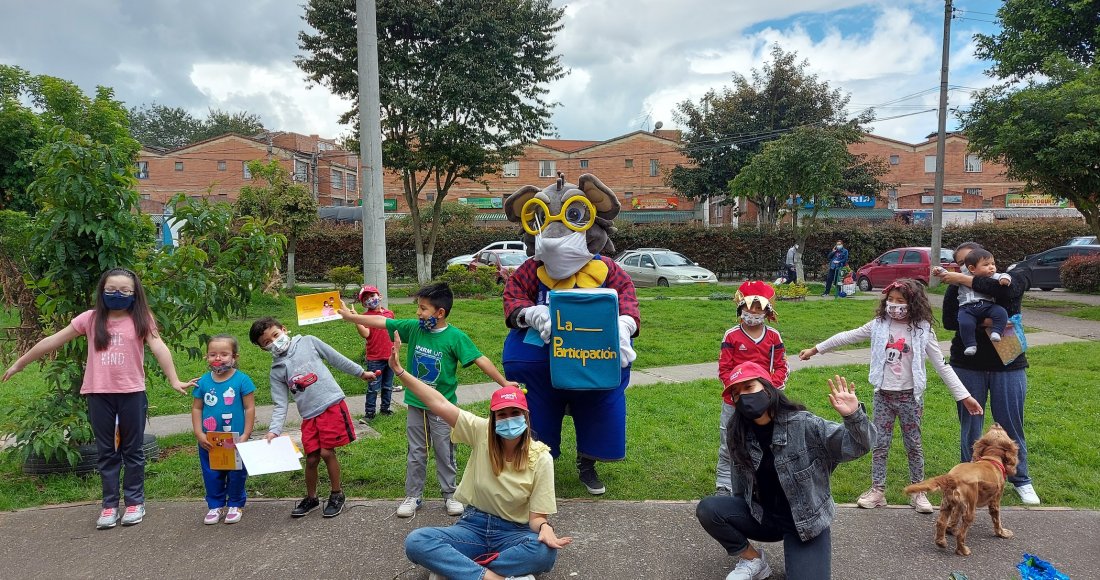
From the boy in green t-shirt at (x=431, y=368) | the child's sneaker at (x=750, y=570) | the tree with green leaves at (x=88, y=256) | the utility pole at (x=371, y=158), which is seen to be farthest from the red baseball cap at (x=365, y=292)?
the child's sneaker at (x=750, y=570)

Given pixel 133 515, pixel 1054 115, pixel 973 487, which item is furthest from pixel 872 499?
pixel 1054 115

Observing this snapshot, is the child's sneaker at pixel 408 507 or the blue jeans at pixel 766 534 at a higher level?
the blue jeans at pixel 766 534

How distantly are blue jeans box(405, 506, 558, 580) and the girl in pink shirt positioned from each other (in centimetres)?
211

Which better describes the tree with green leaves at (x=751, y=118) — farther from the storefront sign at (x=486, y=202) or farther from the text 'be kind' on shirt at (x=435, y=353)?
the text 'be kind' on shirt at (x=435, y=353)

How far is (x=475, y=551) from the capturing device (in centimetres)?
350

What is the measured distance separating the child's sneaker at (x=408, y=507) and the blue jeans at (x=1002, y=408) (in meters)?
3.70

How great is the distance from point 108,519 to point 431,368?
221 cm

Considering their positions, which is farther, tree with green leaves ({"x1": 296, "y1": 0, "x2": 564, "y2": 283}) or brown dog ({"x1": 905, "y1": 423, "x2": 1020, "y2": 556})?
tree with green leaves ({"x1": 296, "y1": 0, "x2": 564, "y2": 283})

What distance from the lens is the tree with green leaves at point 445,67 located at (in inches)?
737

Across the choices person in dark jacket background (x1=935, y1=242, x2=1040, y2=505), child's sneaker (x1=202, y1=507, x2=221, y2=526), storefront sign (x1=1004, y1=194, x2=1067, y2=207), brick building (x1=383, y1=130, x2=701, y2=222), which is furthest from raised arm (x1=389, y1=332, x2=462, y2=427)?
storefront sign (x1=1004, y1=194, x2=1067, y2=207)

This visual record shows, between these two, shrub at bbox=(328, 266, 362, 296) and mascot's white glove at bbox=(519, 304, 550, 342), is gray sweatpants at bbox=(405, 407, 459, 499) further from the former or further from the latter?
shrub at bbox=(328, 266, 362, 296)

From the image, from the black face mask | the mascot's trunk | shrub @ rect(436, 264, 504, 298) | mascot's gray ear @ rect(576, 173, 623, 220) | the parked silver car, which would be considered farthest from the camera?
the mascot's trunk

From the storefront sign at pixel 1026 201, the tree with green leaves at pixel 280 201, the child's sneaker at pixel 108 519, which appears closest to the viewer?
the child's sneaker at pixel 108 519

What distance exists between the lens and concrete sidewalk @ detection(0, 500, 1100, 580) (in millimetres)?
3756
